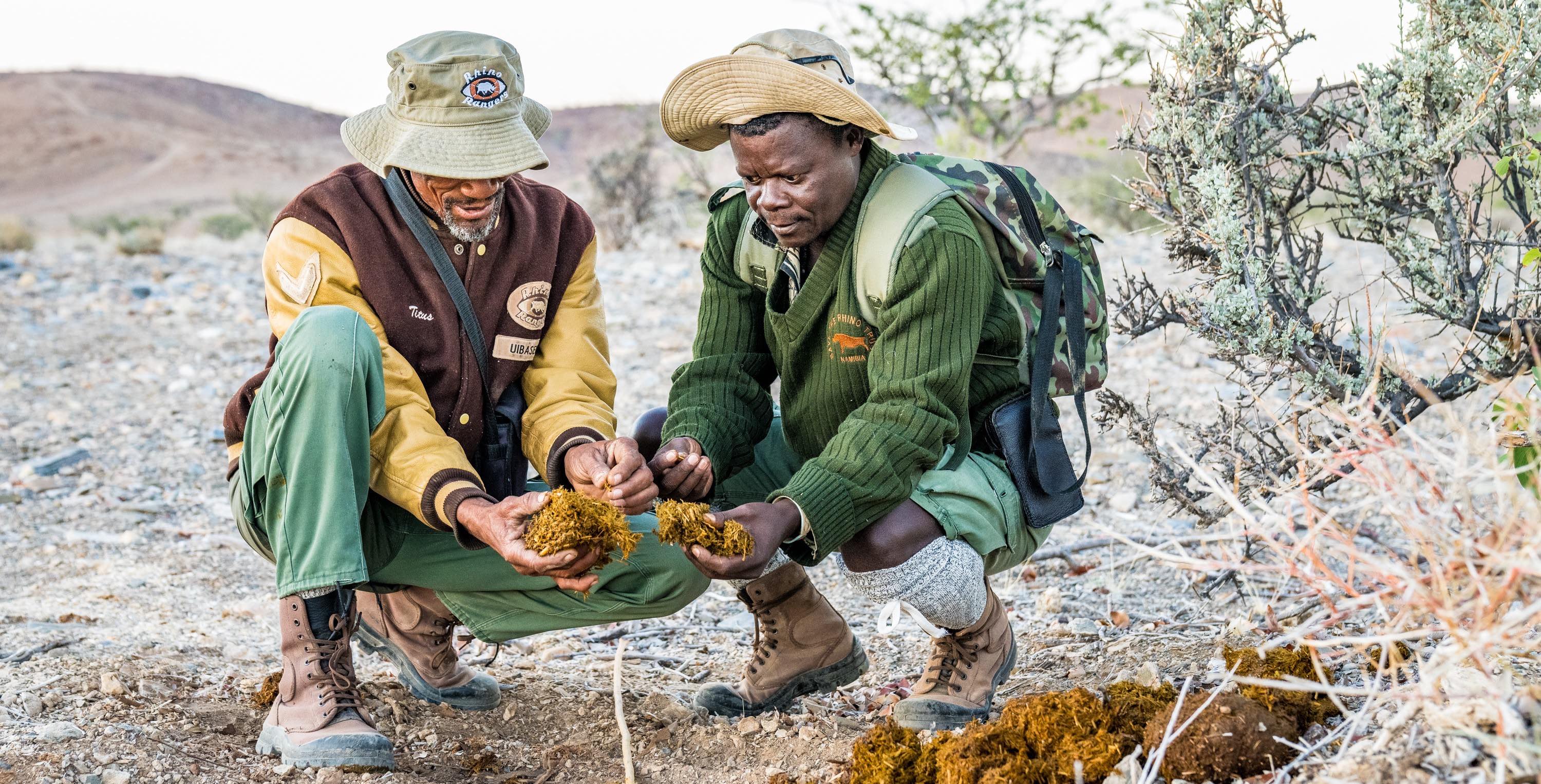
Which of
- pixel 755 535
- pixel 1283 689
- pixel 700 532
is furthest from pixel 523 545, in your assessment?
pixel 1283 689

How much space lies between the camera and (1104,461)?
5500mm

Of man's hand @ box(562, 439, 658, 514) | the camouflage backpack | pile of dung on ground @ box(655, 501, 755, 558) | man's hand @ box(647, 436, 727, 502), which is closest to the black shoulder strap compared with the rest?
man's hand @ box(562, 439, 658, 514)

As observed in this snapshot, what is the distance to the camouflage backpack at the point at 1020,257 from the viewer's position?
261cm

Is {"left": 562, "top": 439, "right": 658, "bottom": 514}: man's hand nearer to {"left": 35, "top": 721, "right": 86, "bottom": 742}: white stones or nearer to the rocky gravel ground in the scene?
the rocky gravel ground

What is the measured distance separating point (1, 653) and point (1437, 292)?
3.85 m

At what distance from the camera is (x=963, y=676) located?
9.28ft

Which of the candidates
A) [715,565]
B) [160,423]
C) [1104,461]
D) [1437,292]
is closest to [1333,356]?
[1437,292]

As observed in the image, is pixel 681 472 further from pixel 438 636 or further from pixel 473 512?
pixel 438 636

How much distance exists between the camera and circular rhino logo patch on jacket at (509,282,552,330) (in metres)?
2.95

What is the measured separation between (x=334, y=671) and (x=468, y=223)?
1040 millimetres

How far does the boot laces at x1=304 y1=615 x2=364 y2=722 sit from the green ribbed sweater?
33.1 inches

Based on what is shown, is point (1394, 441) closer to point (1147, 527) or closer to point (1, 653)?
point (1147, 527)

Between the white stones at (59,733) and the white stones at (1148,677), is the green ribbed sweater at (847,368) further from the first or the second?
the white stones at (59,733)

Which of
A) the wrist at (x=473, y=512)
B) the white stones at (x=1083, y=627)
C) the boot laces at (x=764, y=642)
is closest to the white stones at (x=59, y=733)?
the wrist at (x=473, y=512)
